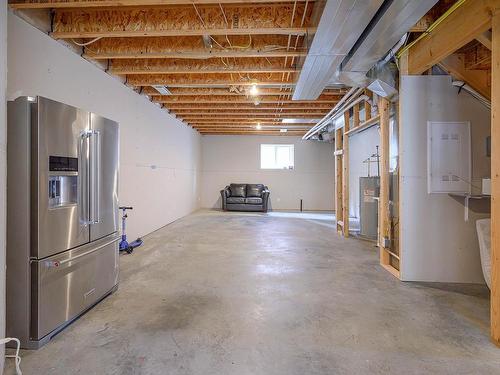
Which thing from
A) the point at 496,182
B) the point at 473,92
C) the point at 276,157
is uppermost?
the point at 276,157

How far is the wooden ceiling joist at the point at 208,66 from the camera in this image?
12.0ft

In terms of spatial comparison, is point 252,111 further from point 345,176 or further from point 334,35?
point 334,35

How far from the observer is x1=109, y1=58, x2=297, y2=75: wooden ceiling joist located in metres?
3.67

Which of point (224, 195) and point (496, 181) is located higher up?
point (496, 181)

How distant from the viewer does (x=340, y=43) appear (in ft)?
7.90

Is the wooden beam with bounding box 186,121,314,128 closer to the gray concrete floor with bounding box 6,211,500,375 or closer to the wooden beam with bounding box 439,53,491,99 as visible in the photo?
the gray concrete floor with bounding box 6,211,500,375

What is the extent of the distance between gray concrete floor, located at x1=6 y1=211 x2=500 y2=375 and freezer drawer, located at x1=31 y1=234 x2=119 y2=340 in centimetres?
13

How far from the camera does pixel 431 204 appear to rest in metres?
2.98

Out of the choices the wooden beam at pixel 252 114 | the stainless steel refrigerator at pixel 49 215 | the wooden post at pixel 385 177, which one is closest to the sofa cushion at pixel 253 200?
the wooden beam at pixel 252 114

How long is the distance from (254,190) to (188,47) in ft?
20.9

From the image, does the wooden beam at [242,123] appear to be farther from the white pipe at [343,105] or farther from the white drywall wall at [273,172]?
the white drywall wall at [273,172]

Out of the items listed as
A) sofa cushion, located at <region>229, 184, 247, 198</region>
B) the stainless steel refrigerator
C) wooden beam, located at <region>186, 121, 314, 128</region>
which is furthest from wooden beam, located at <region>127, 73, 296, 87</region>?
sofa cushion, located at <region>229, 184, 247, 198</region>

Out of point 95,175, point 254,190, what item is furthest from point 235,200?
point 95,175

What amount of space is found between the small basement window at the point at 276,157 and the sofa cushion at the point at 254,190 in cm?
81
